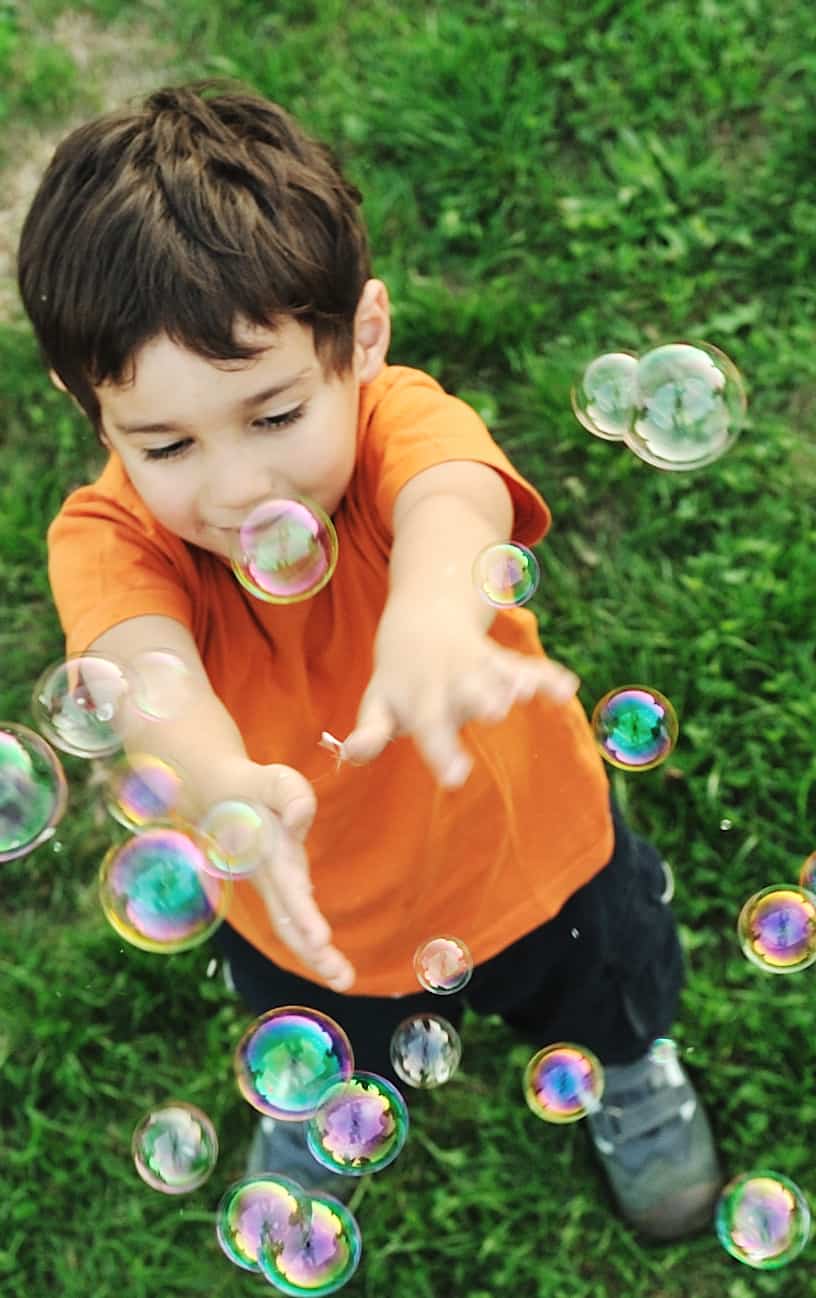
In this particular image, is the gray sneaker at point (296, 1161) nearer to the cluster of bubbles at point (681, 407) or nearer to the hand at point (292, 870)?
the hand at point (292, 870)

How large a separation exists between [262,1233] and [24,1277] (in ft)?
2.23

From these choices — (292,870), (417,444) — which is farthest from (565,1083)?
(417,444)

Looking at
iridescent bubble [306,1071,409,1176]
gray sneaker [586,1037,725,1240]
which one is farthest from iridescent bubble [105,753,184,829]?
gray sneaker [586,1037,725,1240]

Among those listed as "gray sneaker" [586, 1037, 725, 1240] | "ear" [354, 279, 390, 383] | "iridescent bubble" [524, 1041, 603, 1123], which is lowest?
"gray sneaker" [586, 1037, 725, 1240]

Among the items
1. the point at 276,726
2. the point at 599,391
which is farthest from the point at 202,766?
the point at 599,391

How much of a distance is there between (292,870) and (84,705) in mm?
551

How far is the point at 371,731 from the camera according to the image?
1.45 metres

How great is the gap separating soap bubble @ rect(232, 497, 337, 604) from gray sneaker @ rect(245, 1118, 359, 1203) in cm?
110

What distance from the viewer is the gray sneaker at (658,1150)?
2467mm

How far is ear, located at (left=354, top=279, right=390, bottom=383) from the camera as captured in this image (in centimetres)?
194

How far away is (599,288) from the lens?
3123 millimetres

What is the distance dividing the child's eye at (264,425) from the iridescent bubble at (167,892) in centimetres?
52

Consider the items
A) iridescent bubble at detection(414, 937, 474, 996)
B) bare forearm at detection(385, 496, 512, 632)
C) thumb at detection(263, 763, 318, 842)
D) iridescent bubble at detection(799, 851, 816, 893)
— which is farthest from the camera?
iridescent bubble at detection(799, 851, 816, 893)

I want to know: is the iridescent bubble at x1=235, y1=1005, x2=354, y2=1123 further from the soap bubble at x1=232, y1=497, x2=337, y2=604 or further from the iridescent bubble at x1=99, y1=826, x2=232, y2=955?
the soap bubble at x1=232, y1=497, x2=337, y2=604
